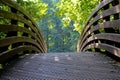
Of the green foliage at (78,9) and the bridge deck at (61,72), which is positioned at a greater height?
the green foliage at (78,9)

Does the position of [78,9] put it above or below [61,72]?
above

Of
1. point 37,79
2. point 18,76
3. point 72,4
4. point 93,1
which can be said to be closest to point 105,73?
point 37,79

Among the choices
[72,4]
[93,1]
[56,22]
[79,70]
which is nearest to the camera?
[79,70]

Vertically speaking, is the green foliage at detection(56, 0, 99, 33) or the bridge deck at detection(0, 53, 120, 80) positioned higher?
the green foliage at detection(56, 0, 99, 33)

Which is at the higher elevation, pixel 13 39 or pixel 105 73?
pixel 13 39

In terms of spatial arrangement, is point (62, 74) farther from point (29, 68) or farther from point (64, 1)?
point (64, 1)

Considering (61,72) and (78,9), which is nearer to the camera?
(61,72)

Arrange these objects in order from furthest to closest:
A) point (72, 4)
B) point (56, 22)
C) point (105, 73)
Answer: point (56, 22), point (72, 4), point (105, 73)

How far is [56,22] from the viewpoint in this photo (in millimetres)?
74938

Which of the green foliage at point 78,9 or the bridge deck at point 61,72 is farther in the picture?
the green foliage at point 78,9

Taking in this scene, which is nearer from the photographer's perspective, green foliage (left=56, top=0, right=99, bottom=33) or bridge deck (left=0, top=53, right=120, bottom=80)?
bridge deck (left=0, top=53, right=120, bottom=80)

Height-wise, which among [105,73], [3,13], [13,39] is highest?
[3,13]

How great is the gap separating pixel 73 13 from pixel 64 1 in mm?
1104

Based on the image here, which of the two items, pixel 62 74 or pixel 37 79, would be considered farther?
pixel 62 74
